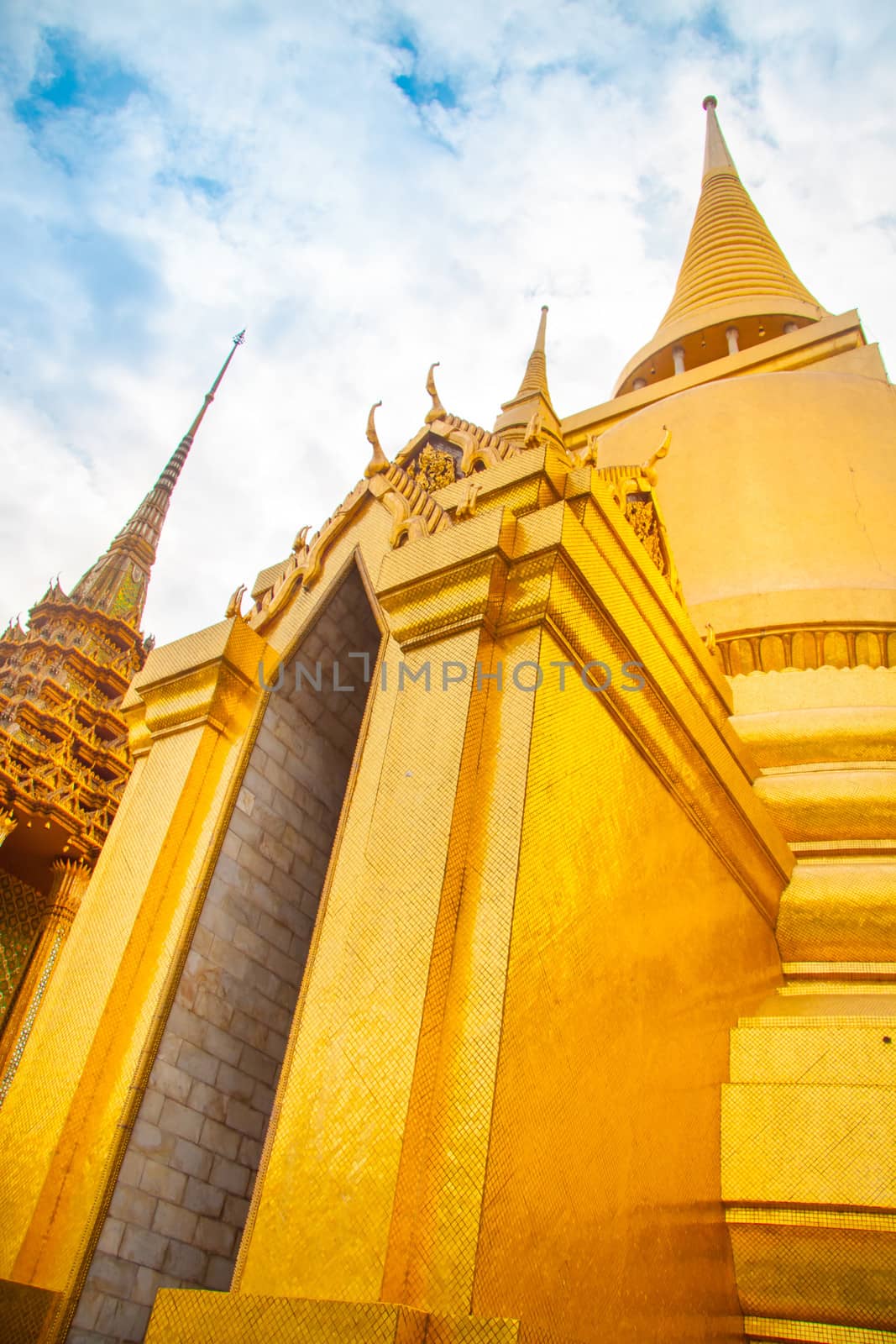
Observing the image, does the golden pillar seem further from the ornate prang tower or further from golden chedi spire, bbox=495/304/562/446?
golden chedi spire, bbox=495/304/562/446

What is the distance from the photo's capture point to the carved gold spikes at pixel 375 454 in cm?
378

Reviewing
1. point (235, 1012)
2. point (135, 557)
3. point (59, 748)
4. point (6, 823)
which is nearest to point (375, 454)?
point (235, 1012)

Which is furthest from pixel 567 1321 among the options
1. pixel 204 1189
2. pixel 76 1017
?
pixel 76 1017

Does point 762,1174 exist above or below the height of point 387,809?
below

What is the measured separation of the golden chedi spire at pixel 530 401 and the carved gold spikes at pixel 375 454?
124 inches

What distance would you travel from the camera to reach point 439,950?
6.93 feet

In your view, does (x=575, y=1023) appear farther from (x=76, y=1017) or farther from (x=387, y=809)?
(x=76, y=1017)

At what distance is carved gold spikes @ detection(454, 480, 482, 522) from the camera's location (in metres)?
3.09

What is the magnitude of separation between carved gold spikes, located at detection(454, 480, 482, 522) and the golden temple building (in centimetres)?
13

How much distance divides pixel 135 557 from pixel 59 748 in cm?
876

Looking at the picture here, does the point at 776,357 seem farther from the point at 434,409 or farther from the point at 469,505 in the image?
the point at 469,505

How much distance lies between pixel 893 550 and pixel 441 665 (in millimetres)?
3291

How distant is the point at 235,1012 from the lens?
328 cm

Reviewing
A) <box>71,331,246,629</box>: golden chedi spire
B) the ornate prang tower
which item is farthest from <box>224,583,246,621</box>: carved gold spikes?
<box>71,331,246,629</box>: golden chedi spire
